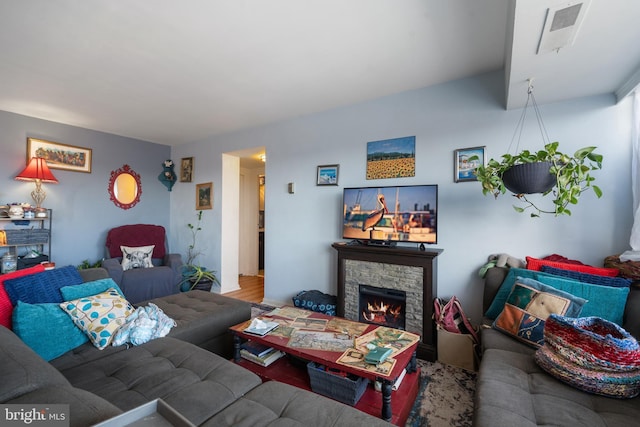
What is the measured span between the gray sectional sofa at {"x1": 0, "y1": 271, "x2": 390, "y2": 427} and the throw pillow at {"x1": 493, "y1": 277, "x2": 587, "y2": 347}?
118 cm

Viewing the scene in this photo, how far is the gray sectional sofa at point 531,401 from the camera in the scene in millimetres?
1072

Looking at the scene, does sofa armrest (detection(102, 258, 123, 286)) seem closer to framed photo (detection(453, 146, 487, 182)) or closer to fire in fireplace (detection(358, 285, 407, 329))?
fire in fireplace (detection(358, 285, 407, 329))

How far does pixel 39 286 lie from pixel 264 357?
1443 millimetres

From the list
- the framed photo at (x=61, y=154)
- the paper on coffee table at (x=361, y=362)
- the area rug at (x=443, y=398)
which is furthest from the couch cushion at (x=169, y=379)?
the framed photo at (x=61, y=154)

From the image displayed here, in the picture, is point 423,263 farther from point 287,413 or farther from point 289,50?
point 289,50

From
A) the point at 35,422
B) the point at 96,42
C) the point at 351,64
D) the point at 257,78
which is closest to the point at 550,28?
the point at 351,64

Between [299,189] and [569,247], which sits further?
[299,189]

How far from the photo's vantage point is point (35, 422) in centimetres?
76

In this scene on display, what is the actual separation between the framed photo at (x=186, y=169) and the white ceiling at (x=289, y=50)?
65.7 inches

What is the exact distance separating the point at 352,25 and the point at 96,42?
6.21 ft

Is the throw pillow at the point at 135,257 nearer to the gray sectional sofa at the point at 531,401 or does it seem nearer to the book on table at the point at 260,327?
the book on table at the point at 260,327

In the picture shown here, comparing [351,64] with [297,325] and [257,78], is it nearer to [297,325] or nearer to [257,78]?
[257,78]

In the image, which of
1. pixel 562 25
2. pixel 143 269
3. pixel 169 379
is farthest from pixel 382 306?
pixel 143 269

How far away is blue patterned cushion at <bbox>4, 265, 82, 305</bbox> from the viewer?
161 centimetres
